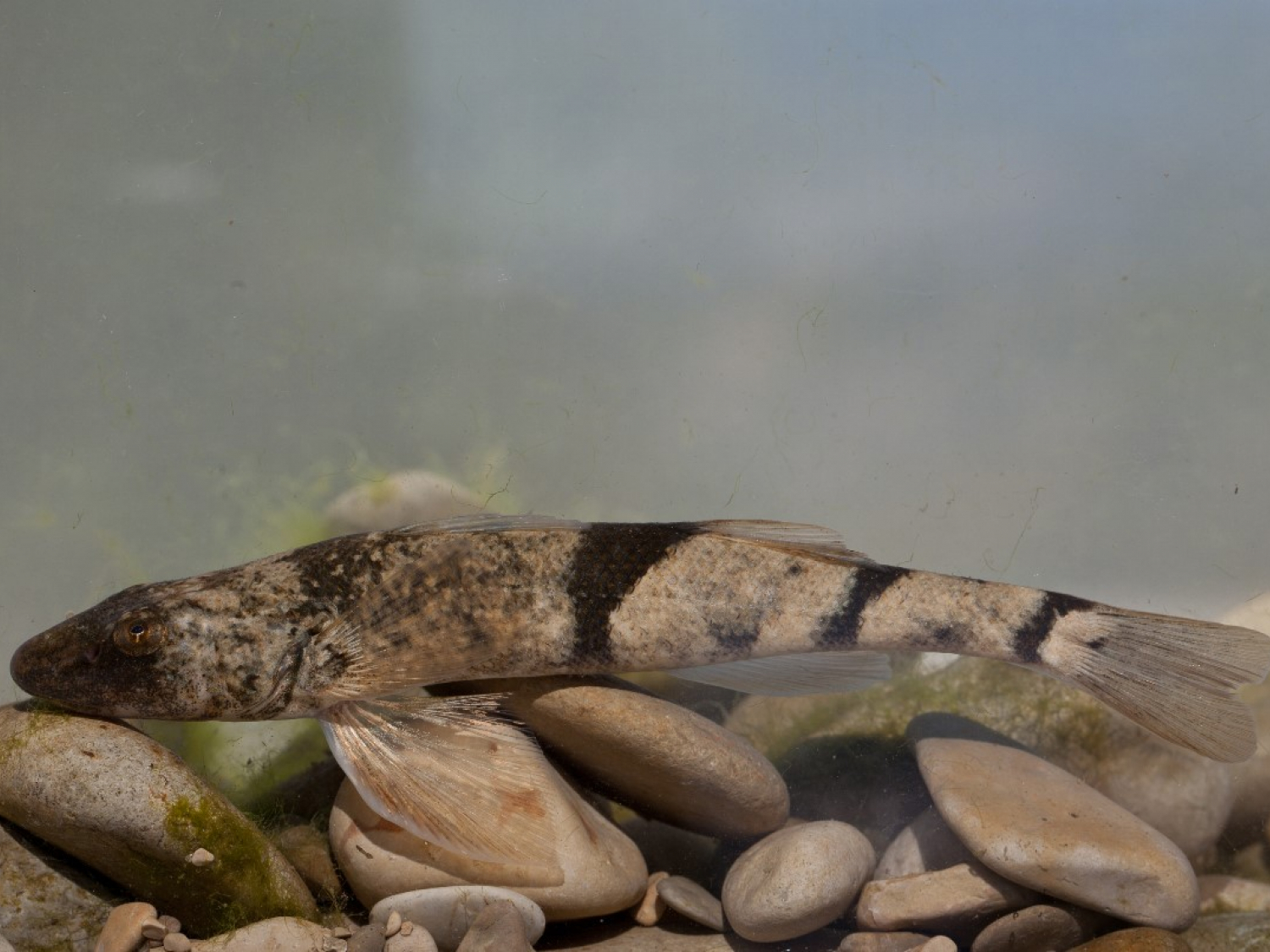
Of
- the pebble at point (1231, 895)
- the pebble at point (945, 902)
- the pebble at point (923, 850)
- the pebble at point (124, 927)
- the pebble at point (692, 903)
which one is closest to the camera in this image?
the pebble at point (124, 927)

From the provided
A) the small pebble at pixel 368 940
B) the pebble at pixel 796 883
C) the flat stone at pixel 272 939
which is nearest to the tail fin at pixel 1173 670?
the pebble at pixel 796 883

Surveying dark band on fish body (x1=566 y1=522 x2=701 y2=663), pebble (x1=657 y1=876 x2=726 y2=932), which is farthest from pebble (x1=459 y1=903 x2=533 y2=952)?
dark band on fish body (x1=566 y1=522 x2=701 y2=663)

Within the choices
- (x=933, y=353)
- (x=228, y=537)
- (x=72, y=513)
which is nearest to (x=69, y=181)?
(x=72, y=513)

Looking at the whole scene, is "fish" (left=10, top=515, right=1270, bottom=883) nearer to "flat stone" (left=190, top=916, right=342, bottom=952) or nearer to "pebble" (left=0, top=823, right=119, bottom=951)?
"flat stone" (left=190, top=916, right=342, bottom=952)

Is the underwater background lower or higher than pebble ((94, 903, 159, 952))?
higher

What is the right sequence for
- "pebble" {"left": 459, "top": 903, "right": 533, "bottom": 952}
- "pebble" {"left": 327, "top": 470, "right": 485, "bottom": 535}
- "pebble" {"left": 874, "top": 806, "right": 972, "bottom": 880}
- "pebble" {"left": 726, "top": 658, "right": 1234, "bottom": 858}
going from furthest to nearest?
1. "pebble" {"left": 327, "top": 470, "right": 485, "bottom": 535}
2. "pebble" {"left": 726, "top": 658, "right": 1234, "bottom": 858}
3. "pebble" {"left": 874, "top": 806, "right": 972, "bottom": 880}
4. "pebble" {"left": 459, "top": 903, "right": 533, "bottom": 952}

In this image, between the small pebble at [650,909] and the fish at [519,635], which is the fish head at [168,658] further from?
the small pebble at [650,909]
